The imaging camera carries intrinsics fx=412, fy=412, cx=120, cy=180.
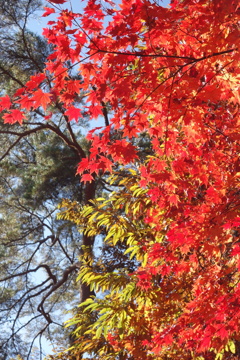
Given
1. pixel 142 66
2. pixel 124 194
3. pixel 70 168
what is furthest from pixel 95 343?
pixel 70 168

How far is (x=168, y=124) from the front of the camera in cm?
316

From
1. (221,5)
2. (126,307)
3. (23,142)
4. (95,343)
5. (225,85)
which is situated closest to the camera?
(221,5)

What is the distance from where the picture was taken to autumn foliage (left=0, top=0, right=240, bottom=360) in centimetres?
246

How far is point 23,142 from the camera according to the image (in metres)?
10.5

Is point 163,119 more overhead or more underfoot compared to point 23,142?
more underfoot

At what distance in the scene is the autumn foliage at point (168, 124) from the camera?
2.46 m

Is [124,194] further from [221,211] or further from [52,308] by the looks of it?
[52,308]

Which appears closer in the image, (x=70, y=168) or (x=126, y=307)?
(x=126, y=307)

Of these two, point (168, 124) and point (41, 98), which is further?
point (168, 124)

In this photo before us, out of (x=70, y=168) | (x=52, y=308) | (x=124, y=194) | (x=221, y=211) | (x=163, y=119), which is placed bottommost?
→ (x=221, y=211)

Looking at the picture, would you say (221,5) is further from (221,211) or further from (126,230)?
(126,230)

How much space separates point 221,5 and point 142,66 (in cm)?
66

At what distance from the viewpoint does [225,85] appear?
2598 mm

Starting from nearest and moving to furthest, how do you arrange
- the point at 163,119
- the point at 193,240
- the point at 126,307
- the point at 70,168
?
the point at 163,119
the point at 193,240
the point at 126,307
the point at 70,168
